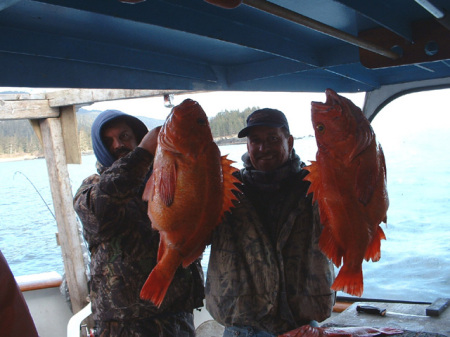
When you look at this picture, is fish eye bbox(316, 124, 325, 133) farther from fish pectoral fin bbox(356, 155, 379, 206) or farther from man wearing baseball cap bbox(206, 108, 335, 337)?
man wearing baseball cap bbox(206, 108, 335, 337)

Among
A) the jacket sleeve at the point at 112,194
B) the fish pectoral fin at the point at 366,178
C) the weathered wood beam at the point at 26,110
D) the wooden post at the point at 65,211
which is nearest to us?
the fish pectoral fin at the point at 366,178

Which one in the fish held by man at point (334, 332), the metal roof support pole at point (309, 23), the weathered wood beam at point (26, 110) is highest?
the weathered wood beam at point (26, 110)

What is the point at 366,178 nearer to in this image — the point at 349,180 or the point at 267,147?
the point at 349,180

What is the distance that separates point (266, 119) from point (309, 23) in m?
0.95

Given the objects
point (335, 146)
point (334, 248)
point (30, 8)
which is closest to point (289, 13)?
point (335, 146)

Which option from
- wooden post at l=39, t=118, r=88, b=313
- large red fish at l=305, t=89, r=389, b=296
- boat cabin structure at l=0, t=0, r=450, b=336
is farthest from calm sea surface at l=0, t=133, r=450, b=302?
large red fish at l=305, t=89, r=389, b=296

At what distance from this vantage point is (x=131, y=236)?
3.04 m

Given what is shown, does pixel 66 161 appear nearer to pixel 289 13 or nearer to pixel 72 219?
pixel 72 219

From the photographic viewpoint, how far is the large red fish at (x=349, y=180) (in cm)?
207

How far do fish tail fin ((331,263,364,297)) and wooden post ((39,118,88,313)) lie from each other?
6.31 metres

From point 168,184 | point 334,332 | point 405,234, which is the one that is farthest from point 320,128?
point 405,234

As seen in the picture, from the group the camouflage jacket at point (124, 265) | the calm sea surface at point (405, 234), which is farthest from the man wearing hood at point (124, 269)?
the calm sea surface at point (405, 234)

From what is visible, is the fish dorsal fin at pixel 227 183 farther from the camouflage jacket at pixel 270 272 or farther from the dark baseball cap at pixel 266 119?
the dark baseball cap at pixel 266 119

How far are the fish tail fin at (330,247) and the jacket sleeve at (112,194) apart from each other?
3.55 ft
